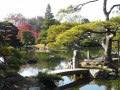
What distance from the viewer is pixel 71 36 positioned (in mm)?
18578

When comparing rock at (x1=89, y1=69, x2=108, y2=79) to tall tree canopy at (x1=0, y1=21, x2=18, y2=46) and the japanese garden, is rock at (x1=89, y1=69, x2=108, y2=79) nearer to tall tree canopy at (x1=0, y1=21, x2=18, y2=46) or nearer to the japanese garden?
the japanese garden

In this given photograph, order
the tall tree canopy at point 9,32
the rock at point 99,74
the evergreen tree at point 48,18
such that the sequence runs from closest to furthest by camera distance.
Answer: the rock at point 99,74
the tall tree canopy at point 9,32
the evergreen tree at point 48,18

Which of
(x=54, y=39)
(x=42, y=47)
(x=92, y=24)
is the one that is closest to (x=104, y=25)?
(x=92, y=24)

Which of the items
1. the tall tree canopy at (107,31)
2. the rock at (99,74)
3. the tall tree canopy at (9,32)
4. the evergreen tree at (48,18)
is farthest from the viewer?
the evergreen tree at (48,18)

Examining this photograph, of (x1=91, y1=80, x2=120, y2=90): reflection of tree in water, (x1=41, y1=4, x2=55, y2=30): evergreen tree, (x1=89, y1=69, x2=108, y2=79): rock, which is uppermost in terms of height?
(x1=41, y1=4, x2=55, y2=30): evergreen tree

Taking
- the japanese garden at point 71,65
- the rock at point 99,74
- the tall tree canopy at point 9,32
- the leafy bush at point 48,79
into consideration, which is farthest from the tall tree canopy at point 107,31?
the tall tree canopy at point 9,32

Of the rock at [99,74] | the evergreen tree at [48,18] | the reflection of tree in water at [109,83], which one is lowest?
the reflection of tree in water at [109,83]

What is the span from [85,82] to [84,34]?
14.2 feet

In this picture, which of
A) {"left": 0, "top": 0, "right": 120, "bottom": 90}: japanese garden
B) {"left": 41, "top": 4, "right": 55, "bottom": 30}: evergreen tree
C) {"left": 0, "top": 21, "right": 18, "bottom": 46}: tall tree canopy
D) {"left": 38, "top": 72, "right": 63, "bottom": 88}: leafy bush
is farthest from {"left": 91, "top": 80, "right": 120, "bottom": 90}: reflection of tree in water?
{"left": 41, "top": 4, "right": 55, "bottom": 30}: evergreen tree

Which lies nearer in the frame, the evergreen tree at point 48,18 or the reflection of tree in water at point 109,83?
the reflection of tree in water at point 109,83

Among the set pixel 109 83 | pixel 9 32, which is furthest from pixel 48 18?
pixel 109 83

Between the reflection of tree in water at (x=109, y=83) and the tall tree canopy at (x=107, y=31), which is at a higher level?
the tall tree canopy at (x=107, y=31)

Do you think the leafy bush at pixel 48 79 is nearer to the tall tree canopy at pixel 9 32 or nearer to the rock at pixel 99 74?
the rock at pixel 99 74

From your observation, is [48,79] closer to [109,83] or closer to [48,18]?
[109,83]
